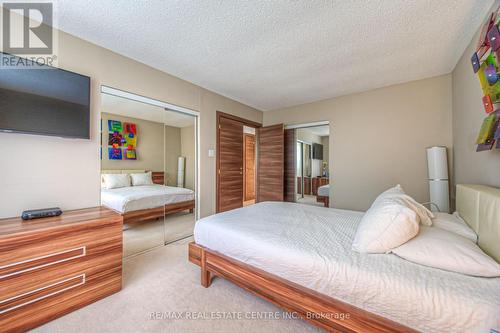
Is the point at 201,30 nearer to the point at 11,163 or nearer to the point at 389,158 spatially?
the point at 11,163

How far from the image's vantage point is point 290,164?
4.51 m

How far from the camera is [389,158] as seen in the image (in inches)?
124

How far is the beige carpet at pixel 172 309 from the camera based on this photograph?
1378 mm

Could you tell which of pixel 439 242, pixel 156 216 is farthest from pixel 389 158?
pixel 156 216


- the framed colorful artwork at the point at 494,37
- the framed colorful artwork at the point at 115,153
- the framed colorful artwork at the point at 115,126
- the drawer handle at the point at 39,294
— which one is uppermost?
the framed colorful artwork at the point at 494,37

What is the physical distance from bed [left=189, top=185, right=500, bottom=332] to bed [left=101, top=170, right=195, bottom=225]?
5.03 feet

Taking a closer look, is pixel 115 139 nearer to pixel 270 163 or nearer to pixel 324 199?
pixel 270 163

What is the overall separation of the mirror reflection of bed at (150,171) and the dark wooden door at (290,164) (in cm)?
218

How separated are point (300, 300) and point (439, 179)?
2665 mm

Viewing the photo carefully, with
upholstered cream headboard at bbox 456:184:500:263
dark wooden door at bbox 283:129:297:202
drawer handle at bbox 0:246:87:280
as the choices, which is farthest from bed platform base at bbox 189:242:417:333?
dark wooden door at bbox 283:129:297:202

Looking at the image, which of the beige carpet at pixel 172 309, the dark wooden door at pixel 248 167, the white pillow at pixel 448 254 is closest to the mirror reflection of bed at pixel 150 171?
the beige carpet at pixel 172 309

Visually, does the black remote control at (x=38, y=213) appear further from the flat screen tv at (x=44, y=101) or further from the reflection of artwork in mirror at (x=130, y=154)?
the reflection of artwork in mirror at (x=130, y=154)

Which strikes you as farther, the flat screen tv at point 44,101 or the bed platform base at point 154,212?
the bed platform base at point 154,212

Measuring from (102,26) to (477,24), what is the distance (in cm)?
353
